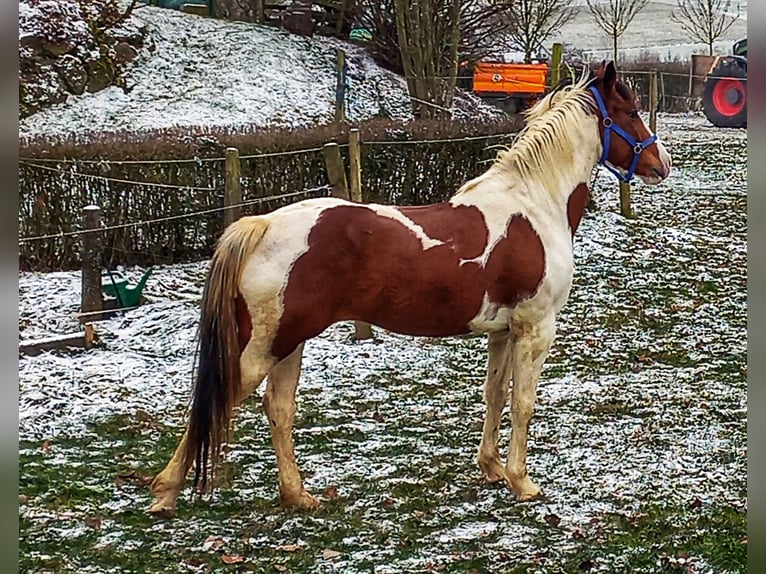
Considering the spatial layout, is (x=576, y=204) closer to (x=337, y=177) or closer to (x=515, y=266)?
(x=515, y=266)

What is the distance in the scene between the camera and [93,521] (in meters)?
4.19

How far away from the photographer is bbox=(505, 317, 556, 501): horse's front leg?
14.6 feet

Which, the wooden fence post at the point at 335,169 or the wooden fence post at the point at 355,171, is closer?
the wooden fence post at the point at 335,169

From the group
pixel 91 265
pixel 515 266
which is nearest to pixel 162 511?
pixel 515 266

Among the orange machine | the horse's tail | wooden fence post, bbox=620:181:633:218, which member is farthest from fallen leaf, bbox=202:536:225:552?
the orange machine

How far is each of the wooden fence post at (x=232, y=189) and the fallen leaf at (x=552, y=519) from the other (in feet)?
14.5

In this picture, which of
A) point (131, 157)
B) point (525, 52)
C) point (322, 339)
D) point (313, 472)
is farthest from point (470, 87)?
point (313, 472)

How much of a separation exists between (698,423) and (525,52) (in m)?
18.2

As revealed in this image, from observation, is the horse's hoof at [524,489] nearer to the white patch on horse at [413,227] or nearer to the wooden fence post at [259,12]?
the white patch on horse at [413,227]

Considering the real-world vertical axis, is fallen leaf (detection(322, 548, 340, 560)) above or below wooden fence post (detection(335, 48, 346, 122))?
below

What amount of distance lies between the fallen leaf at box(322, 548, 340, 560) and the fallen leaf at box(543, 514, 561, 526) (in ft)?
3.36

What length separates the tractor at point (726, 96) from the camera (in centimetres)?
1692

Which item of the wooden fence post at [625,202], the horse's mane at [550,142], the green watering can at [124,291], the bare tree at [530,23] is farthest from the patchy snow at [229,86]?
the horse's mane at [550,142]

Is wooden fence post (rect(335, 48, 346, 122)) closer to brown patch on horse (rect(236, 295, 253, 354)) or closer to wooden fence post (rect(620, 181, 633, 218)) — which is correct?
wooden fence post (rect(620, 181, 633, 218))
